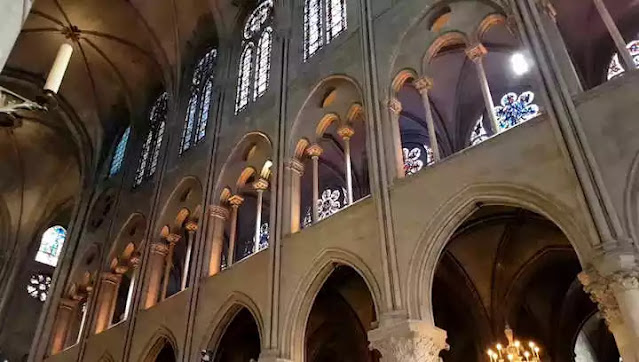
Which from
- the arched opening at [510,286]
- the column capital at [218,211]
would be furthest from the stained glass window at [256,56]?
the arched opening at [510,286]

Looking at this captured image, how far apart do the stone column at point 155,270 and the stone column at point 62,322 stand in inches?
204

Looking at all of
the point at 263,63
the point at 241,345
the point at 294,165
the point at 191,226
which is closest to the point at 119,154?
the point at 191,226

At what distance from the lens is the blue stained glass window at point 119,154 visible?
66.7 ft

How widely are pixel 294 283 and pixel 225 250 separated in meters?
9.55

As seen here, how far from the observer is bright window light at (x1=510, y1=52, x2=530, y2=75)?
13344 millimetres

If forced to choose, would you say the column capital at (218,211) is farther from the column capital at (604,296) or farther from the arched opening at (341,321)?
the column capital at (604,296)

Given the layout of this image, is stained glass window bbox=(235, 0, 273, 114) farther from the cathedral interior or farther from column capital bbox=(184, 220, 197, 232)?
column capital bbox=(184, 220, 197, 232)

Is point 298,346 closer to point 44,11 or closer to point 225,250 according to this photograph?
point 225,250

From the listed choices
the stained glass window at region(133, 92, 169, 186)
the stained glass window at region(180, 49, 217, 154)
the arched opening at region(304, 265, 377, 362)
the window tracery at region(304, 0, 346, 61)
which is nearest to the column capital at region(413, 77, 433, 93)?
the window tracery at region(304, 0, 346, 61)

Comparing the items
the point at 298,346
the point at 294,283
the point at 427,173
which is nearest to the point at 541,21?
the point at 427,173

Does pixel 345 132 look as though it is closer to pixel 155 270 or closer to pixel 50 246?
pixel 155 270

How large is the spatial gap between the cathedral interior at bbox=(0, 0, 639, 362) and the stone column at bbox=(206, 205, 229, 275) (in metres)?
0.10

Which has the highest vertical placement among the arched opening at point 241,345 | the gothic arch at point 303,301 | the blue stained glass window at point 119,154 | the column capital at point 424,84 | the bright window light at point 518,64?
the blue stained glass window at point 119,154

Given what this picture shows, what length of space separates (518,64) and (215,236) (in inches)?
337
